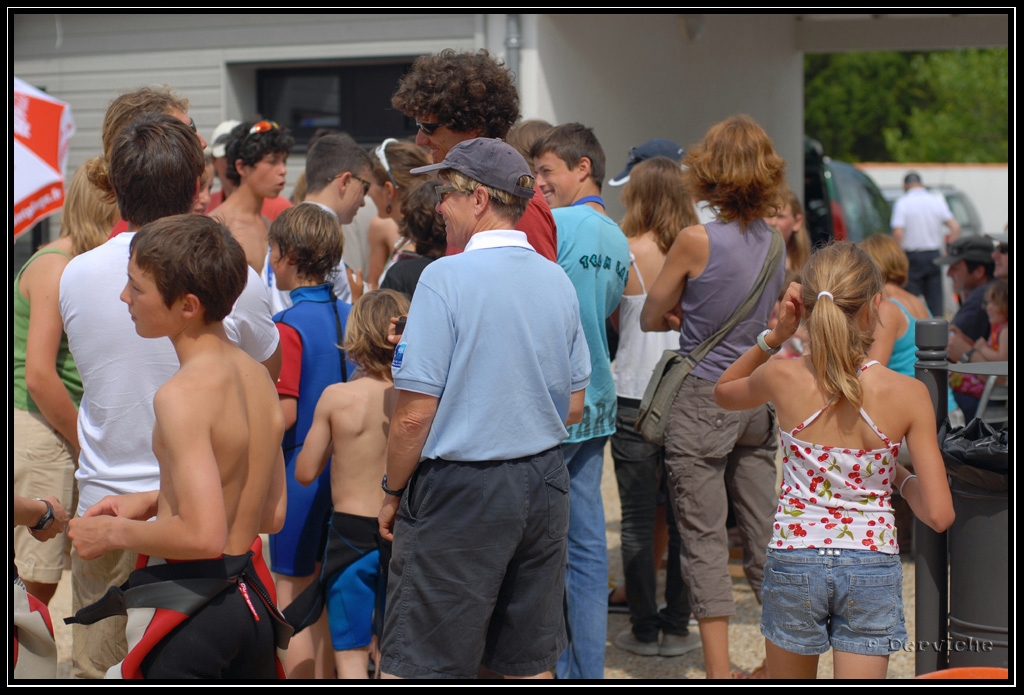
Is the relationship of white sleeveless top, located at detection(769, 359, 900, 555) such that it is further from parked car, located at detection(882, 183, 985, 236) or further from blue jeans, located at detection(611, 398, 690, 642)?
parked car, located at detection(882, 183, 985, 236)

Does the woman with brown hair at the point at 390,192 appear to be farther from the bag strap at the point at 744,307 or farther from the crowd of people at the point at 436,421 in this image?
the bag strap at the point at 744,307

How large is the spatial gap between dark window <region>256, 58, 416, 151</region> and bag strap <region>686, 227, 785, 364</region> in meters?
5.40

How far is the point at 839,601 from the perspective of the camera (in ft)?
9.66

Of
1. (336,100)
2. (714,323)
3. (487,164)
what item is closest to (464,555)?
(487,164)

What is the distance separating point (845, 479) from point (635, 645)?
186 cm

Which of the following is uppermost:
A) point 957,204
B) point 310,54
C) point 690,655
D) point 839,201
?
point 310,54

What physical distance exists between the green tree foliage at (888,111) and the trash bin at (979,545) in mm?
34648

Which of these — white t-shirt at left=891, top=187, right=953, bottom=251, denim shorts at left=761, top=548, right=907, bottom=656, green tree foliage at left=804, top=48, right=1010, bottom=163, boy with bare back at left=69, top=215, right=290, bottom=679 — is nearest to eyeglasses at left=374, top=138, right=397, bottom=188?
boy with bare back at left=69, top=215, right=290, bottom=679

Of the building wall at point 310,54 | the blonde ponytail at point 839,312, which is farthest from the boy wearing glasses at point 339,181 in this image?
the building wall at point 310,54

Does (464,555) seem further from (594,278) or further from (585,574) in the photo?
(594,278)

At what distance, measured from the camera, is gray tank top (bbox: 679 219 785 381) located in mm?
3887

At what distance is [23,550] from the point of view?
361 centimetres
